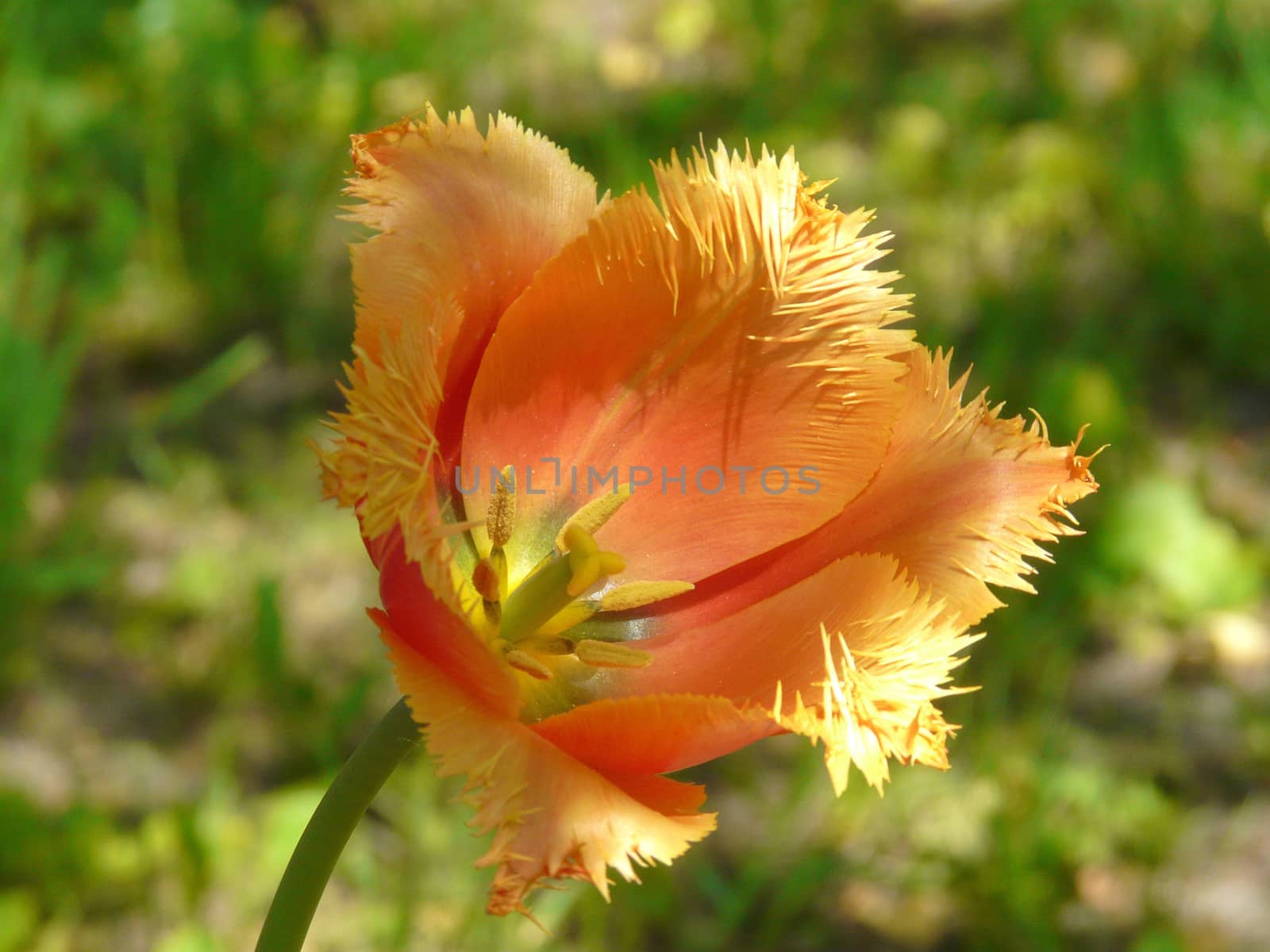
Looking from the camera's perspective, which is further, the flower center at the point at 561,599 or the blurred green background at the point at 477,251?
the blurred green background at the point at 477,251

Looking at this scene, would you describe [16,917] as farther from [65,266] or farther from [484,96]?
[484,96]

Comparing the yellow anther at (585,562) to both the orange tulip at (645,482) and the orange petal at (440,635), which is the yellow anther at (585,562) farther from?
the orange petal at (440,635)

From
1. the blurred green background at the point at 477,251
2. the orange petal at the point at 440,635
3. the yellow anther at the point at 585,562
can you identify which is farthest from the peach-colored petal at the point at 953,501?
the blurred green background at the point at 477,251

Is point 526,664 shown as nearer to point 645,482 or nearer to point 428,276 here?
point 645,482

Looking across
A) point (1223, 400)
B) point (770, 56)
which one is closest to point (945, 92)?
point (770, 56)

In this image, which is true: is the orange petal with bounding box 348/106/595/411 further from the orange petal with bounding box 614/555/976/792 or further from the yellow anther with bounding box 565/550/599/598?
the orange petal with bounding box 614/555/976/792
